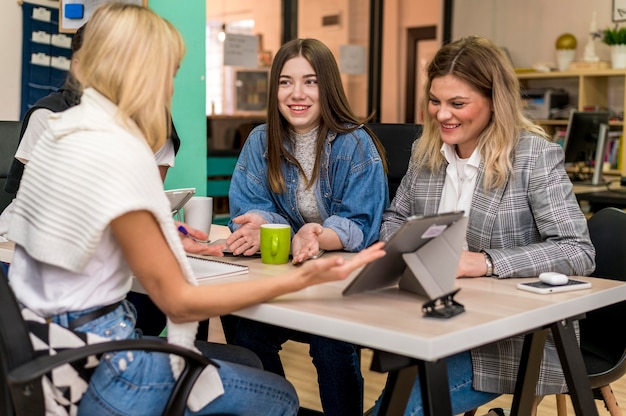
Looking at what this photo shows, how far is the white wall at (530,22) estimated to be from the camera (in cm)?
658

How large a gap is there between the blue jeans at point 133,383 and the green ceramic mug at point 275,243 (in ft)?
1.24

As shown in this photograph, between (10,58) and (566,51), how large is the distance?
420 centimetres

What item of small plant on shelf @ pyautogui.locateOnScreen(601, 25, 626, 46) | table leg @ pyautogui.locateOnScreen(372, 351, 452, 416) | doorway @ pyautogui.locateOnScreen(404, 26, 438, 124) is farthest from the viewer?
doorway @ pyautogui.locateOnScreen(404, 26, 438, 124)

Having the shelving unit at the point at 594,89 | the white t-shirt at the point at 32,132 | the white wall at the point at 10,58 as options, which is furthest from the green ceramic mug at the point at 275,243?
the shelving unit at the point at 594,89

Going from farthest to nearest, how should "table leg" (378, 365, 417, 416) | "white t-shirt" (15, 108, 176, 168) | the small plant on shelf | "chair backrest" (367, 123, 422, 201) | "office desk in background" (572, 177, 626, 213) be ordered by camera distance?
the small plant on shelf, "office desk in background" (572, 177, 626, 213), "chair backrest" (367, 123, 422, 201), "white t-shirt" (15, 108, 176, 168), "table leg" (378, 365, 417, 416)

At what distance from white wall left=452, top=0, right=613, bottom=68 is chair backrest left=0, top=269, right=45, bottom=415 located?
594 cm

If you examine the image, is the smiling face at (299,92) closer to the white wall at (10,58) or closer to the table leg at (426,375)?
the table leg at (426,375)

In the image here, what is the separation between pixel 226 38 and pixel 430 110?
3456 millimetres

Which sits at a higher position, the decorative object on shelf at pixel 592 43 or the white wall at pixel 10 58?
the decorative object on shelf at pixel 592 43

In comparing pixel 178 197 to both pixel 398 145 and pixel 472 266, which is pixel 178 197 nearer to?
pixel 472 266

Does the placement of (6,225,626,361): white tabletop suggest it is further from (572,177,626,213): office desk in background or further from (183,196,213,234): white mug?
(572,177,626,213): office desk in background

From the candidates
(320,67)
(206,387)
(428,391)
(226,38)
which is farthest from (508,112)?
(226,38)

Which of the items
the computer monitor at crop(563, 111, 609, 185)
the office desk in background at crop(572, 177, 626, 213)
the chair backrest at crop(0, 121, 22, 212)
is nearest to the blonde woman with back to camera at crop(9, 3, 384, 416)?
the chair backrest at crop(0, 121, 22, 212)

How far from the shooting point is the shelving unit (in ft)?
20.3
